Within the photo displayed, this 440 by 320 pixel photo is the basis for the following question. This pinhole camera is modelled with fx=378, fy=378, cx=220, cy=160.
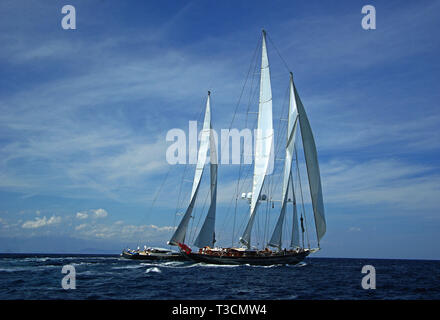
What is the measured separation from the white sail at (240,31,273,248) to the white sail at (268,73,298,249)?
416 cm

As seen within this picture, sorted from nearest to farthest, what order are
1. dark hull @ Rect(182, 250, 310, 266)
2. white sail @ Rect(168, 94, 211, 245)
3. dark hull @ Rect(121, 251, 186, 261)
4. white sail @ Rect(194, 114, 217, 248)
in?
dark hull @ Rect(182, 250, 310, 266) < white sail @ Rect(194, 114, 217, 248) < white sail @ Rect(168, 94, 211, 245) < dark hull @ Rect(121, 251, 186, 261)

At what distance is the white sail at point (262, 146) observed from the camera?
58219 millimetres

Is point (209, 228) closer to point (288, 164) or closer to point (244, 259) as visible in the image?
point (244, 259)

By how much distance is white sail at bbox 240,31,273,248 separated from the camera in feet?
191

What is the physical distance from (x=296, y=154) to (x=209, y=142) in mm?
15047

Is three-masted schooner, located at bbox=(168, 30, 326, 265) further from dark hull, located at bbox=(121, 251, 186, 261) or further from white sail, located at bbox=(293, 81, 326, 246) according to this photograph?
dark hull, located at bbox=(121, 251, 186, 261)

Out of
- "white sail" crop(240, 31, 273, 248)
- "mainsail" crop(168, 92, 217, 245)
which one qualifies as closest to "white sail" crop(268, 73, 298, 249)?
"white sail" crop(240, 31, 273, 248)

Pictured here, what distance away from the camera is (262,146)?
2323 inches

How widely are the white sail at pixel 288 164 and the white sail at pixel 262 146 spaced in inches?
164

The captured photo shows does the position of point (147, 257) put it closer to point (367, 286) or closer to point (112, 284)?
point (112, 284)

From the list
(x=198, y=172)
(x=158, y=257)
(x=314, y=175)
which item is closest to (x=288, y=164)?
(x=314, y=175)

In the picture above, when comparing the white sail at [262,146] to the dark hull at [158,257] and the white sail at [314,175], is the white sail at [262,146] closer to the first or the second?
the white sail at [314,175]

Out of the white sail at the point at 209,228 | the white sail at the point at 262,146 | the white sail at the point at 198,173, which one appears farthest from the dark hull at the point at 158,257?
the white sail at the point at 262,146
